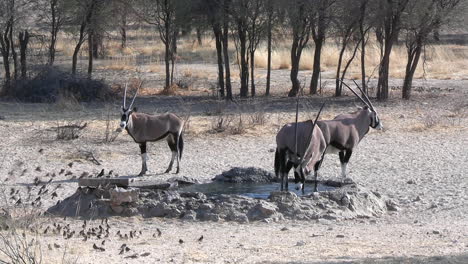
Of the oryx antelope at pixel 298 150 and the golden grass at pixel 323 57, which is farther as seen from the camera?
the golden grass at pixel 323 57

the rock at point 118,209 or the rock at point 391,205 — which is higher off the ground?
the rock at point 118,209

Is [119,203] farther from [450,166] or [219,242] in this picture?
[450,166]

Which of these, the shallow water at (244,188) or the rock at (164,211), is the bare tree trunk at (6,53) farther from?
the rock at (164,211)

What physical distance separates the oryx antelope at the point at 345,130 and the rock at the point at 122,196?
2.95 metres

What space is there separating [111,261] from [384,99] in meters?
18.8

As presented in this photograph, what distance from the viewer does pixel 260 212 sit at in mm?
11281

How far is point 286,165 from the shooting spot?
40.2 ft

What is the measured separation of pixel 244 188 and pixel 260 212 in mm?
1738

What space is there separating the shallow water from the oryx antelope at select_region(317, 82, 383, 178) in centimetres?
67

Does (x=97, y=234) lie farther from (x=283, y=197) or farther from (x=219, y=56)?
(x=219, y=56)

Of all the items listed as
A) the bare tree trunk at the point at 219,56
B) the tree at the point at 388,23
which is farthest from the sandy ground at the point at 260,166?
the tree at the point at 388,23

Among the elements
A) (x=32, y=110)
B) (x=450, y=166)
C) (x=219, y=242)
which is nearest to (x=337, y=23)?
(x=32, y=110)

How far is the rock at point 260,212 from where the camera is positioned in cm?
1123

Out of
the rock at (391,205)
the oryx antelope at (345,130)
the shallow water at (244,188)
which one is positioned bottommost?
the rock at (391,205)
